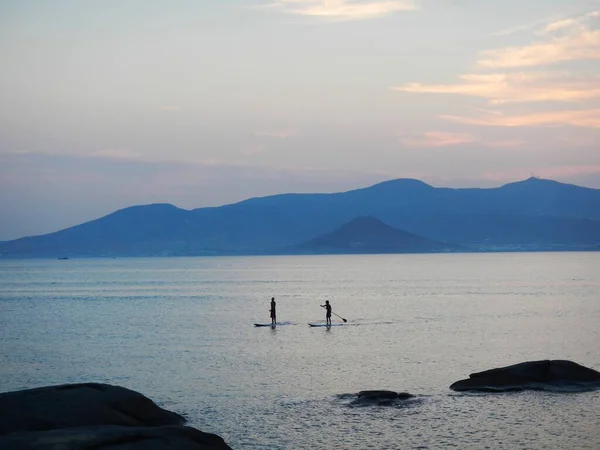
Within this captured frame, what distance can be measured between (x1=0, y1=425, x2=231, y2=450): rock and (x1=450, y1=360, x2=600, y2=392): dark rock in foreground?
72.0 ft

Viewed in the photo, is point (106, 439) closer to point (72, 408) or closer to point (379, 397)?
point (72, 408)

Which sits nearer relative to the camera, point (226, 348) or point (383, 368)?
point (383, 368)

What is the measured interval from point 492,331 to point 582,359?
68.2 feet

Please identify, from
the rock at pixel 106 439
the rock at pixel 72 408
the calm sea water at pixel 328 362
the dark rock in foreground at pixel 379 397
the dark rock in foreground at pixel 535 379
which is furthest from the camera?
the dark rock in foreground at pixel 535 379

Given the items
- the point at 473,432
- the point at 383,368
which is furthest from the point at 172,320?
the point at 473,432

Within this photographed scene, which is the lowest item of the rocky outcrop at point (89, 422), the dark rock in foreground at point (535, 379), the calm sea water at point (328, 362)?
the calm sea water at point (328, 362)

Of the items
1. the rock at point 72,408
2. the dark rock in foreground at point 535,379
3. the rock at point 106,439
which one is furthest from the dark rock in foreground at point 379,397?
the rock at point 106,439

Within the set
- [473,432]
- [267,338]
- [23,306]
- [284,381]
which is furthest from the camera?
[23,306]

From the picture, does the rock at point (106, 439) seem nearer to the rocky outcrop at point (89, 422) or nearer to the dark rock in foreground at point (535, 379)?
the rocky outcrop at point (89, 422)

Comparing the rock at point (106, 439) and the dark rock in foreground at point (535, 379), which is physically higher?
the rock at point (106, 439)

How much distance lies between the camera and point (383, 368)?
5506 centimetres

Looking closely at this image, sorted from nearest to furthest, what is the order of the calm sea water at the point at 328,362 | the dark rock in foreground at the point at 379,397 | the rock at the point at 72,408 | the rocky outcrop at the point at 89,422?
the rocky outcrop at the point at 89,422 < the rock at the point at 72,408 < the calm sea water at the point at 328,362 < the dark rock in foreground at the point at 379,397

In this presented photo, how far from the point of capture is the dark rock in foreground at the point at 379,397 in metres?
41.8

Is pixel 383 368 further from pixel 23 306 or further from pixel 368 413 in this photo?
pixel 23 306
